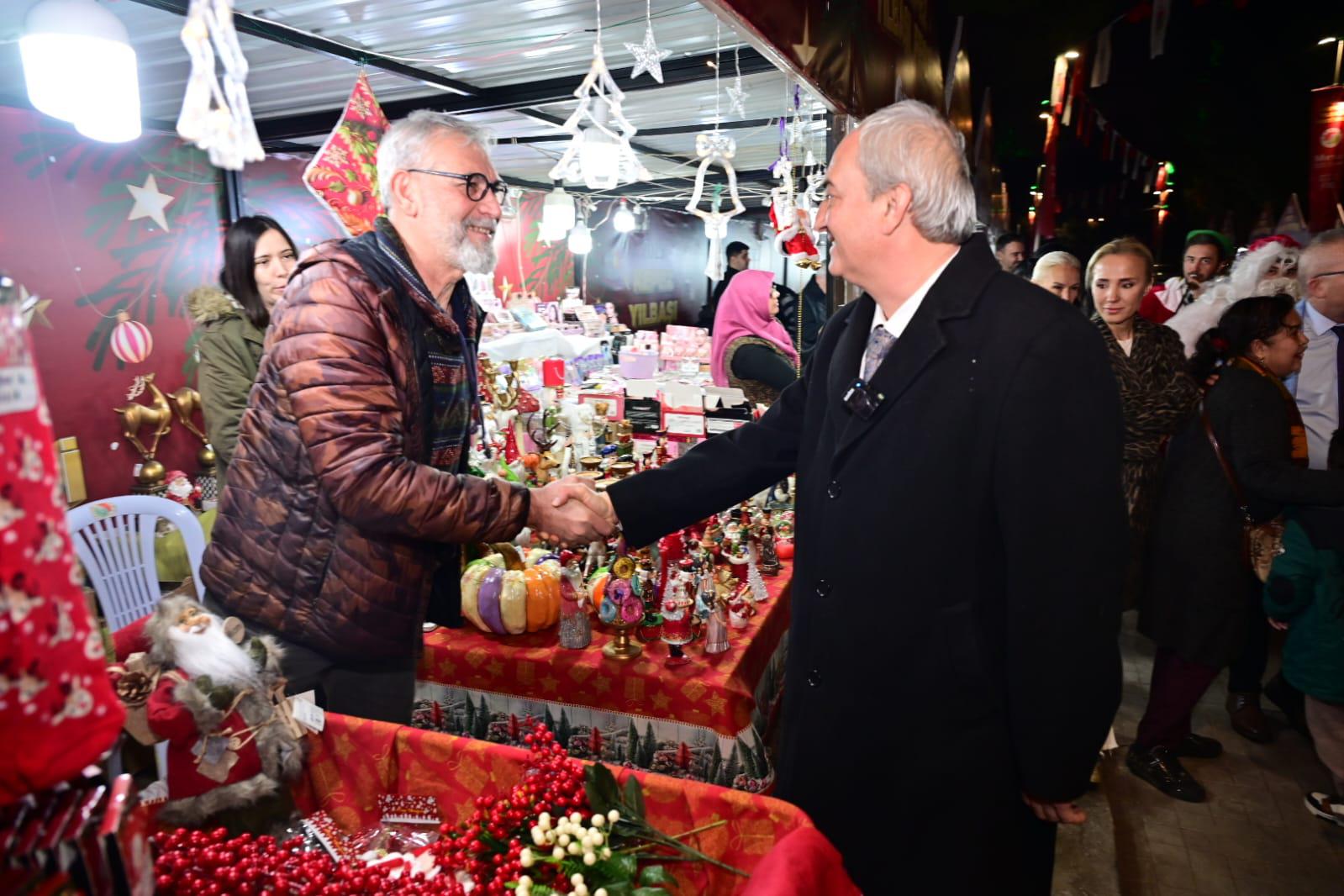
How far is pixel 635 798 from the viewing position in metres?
1.23

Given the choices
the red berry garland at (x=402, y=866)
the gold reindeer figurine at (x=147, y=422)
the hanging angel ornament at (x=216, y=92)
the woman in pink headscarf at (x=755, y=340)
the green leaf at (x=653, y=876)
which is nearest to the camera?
the hanging angel ornament at (x=216, y=92)

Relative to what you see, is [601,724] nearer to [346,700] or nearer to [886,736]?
[346,700]

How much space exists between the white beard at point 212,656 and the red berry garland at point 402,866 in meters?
0.22

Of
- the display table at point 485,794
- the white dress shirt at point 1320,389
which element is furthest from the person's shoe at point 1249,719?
the display table at point 485,794

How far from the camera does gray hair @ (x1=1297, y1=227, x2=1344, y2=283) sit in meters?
3.26

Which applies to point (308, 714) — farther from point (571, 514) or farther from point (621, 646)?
point (621, 646)

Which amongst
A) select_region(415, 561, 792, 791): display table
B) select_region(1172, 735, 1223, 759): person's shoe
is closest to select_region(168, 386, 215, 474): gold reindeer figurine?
select_region(415, 561, 792, 791): display table

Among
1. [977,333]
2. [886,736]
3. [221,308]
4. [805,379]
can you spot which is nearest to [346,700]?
[886,736]

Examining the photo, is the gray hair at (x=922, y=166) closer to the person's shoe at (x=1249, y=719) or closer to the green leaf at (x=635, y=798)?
the green leaf at (x=635, y=798)

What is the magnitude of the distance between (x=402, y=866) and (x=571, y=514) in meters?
0.88

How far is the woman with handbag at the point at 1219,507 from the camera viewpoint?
2742mm

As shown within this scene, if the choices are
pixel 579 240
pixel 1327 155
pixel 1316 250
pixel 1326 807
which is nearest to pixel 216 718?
pixel 1326 807

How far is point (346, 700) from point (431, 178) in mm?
1163

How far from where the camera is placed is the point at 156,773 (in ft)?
4.38
